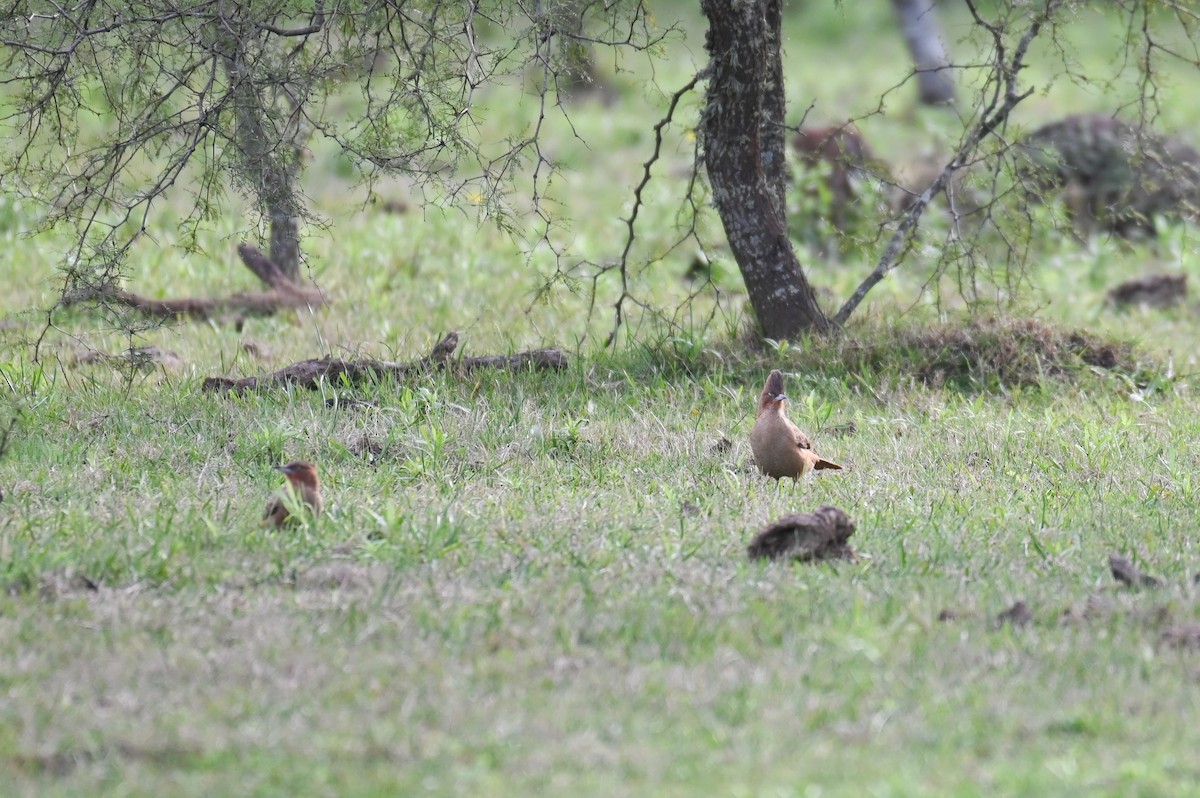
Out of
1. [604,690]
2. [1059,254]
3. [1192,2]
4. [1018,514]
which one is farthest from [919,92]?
[604,690]

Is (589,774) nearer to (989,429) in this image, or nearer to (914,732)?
(914,732)

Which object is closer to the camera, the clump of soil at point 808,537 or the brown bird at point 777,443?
the clump of soil at point 808,537

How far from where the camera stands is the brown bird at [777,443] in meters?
5.90

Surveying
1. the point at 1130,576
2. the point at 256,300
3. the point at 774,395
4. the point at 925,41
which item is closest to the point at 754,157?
the point at 774,395

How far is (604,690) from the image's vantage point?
12.6 feet

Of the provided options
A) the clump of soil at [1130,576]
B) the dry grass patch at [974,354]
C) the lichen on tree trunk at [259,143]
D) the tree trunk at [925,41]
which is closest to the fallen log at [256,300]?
the lichen on tree trunk at [259,143]

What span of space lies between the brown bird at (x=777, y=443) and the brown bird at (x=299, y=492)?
1.87 metres

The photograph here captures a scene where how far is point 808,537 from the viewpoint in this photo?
4926 mm

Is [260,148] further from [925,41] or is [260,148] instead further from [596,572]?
[925,41]

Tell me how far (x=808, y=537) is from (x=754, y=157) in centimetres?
322

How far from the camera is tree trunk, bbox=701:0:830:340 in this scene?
7410 millimetres

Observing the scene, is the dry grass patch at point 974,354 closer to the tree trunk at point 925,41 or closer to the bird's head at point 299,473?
the bird's head at point 299,473

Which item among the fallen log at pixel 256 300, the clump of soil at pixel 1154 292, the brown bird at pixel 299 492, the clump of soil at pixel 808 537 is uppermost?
the fallen log at pixel 256 300

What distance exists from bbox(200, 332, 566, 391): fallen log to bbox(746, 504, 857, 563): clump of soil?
2810mm
